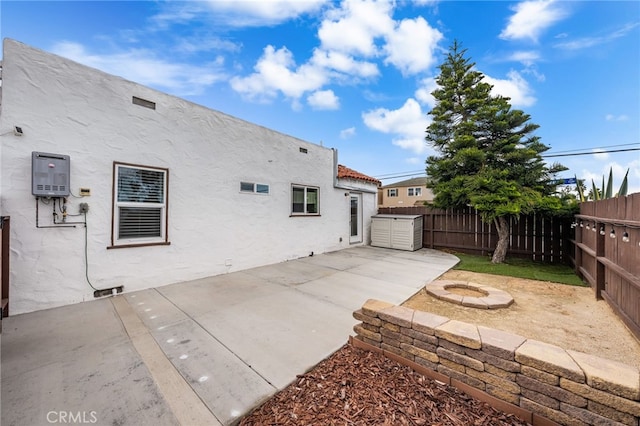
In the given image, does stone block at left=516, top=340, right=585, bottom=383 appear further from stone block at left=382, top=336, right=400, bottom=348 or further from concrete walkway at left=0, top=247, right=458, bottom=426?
concrete walkway at left=0, top=247, right=458, bottom=426

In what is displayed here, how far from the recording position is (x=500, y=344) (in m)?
1.88

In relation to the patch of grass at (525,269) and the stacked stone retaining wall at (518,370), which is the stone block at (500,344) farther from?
the patch of grass at (525,269)

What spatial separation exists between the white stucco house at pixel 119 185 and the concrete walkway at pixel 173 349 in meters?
0.63

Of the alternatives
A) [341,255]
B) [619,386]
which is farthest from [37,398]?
[341,255]

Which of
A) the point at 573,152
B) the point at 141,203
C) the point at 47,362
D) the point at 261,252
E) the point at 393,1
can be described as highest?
the point at 393,1

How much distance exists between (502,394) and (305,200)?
23.2ft

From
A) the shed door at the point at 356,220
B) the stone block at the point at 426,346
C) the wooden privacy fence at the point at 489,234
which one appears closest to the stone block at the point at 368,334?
the stone block at the point at 426,346

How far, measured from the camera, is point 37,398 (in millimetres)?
1978

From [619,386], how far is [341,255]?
712 centimetres

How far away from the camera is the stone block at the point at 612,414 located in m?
1.43

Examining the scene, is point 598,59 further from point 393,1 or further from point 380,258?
point 380,258

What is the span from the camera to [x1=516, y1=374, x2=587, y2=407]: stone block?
1564 millimetres

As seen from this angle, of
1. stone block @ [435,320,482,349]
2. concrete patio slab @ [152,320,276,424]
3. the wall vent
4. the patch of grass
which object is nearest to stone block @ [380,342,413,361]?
stone block @ [435,320,482,349]

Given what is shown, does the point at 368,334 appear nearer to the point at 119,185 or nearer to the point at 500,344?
the point at 500,344
